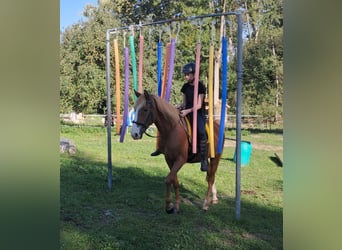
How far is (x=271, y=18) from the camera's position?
→ 5867 mm

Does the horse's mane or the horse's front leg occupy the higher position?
the horse's mane

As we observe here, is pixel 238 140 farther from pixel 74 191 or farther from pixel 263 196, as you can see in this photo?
pixel 74 191

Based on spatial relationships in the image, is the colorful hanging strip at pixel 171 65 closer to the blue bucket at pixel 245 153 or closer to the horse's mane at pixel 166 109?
the horse's mane at pixel 166 109

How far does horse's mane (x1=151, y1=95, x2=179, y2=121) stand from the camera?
116 inches

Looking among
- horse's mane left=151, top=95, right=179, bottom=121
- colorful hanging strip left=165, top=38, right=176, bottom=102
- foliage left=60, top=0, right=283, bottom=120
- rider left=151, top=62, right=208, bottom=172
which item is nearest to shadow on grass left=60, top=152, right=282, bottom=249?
rider left=151, top=62, right=208, bottom=172

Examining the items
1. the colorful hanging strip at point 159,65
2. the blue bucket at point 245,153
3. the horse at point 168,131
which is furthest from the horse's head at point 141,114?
the blue bucket at point 245,153

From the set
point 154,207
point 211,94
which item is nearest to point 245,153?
point 154,207

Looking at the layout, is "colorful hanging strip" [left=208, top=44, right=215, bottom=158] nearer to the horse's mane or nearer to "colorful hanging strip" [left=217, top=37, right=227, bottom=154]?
"colorful hanging strip" [left=217, top=37, right=227, bottom=154]

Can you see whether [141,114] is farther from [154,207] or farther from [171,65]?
[154,207]

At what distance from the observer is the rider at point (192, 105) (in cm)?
306

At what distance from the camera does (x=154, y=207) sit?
3484 millimetres

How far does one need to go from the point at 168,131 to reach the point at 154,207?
2.75ft

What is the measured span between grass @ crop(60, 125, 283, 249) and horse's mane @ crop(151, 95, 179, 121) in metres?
0.89
